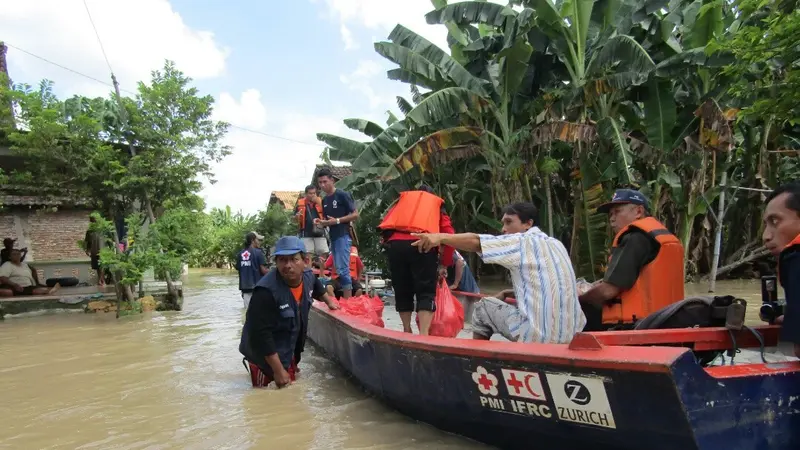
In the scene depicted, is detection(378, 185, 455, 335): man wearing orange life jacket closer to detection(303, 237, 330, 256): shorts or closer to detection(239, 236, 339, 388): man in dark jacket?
detection(239, 236, 339, 388): man in dark jacket

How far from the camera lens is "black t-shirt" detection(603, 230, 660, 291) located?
2912 mm

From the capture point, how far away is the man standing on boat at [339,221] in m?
5.80

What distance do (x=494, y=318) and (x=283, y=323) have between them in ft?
5.41

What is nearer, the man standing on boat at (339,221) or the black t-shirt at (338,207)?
the man standing on boat at (339,221)

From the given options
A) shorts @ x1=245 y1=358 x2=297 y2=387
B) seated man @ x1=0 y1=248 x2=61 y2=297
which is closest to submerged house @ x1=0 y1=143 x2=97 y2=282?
seated man @ x1=0 y1=248 x2=61 y2=297

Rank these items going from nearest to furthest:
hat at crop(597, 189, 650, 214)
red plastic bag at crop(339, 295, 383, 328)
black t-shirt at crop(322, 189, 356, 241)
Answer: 1. hat at crop(597, 189, 650, 214)
2. red plastic bag at crop(339, 295, 383, 328)
3. black t-shirt at crop(322, 189, 356, 241)

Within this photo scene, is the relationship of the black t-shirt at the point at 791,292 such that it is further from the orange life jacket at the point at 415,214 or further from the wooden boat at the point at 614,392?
the orange life jacket at the point at 415,214

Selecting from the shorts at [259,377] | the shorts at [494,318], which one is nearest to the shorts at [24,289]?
the shorts at [259,377]

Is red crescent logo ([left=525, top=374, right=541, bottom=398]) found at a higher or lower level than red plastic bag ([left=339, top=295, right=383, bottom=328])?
lower

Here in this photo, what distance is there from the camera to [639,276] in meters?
2.99

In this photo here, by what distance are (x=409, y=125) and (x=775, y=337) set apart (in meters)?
7.94

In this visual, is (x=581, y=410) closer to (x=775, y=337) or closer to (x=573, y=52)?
(x=775, y=337)

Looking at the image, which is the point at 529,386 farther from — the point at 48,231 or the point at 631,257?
the point at 48,231

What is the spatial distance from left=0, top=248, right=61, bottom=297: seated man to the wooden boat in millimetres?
10390
